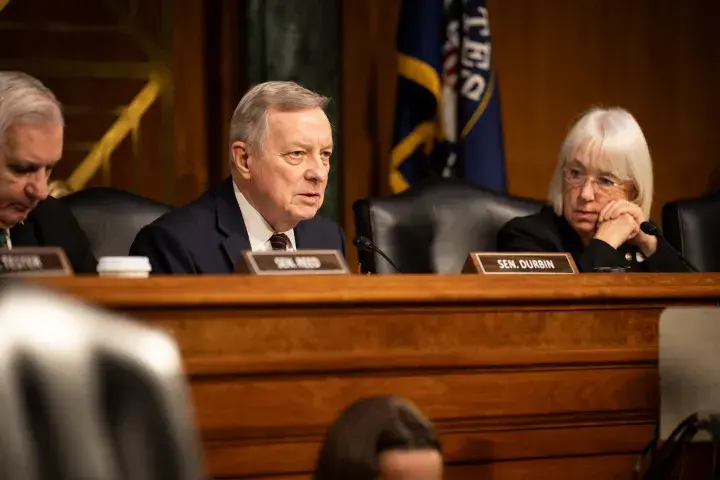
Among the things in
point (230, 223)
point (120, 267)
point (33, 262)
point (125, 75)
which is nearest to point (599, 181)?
point (230, 223)

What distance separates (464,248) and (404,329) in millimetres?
1202

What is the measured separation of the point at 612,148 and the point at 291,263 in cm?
141

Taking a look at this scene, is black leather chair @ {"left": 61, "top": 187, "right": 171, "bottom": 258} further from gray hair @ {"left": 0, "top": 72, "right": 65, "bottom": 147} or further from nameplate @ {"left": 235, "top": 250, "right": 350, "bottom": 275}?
nameplate @ {"left": 235, "top": 250, "right": 350, "bottom": 275}

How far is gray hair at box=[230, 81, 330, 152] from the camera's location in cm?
281

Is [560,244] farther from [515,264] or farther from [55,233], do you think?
[55,233]

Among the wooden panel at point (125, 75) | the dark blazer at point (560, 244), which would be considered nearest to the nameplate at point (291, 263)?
the dark blazer at point (560, 244)

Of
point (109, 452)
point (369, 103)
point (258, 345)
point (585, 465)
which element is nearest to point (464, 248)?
point (585, 465)

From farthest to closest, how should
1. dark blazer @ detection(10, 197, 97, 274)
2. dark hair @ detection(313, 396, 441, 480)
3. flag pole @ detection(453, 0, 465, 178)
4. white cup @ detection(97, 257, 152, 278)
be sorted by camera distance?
flag pole @ detection(453, 0, 465, 178) < dark blazer @ detection(10, 197, 97, 274) < white cup @ detection(97, 257, 152, 278) < dark hair @ detection(313, 396, 441, 480)

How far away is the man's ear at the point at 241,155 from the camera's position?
111 inches

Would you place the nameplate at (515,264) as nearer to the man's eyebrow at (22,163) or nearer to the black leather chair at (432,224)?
the black leather chair at (432,224)

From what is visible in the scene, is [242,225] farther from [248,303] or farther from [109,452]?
[109,452]

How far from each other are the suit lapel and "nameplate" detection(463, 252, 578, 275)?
59 centimetres

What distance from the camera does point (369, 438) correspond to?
1.21 m

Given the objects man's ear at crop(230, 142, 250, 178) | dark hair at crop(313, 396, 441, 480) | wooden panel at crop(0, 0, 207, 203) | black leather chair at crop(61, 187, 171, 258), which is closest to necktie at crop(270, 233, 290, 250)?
man's ear at crop(230, 142, 250, 178)
